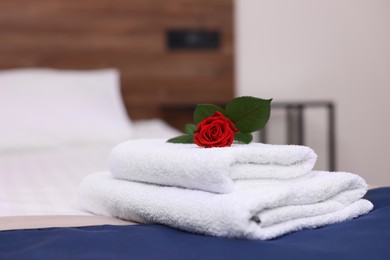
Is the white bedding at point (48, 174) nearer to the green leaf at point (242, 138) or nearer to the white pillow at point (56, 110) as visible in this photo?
the white pillow at point (56, 110)

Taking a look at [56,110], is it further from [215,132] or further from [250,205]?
[250,205]

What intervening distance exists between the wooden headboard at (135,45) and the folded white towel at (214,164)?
5.95 ft

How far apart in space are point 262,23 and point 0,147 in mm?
1426

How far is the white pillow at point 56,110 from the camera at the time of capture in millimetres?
2201

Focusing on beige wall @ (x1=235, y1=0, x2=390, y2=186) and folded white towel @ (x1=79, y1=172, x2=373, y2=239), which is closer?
folded white towel @ (x1=79, y1=172, x2=373, y2=239)

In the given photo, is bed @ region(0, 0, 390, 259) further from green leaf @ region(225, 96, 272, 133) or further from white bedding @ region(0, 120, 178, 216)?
green leaf @ region(225, 96, 272, 133)

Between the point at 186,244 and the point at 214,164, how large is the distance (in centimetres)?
11

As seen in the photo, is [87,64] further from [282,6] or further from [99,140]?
[282,6]

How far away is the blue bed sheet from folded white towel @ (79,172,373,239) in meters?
0.02

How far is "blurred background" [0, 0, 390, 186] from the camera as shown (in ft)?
8.86

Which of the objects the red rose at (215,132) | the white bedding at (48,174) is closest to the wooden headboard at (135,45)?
the white bedding at (48,174)

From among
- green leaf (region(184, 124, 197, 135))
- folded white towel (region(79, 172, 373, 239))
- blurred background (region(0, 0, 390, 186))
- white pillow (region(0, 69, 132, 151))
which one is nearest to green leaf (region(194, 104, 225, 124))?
green leaf (region(184, 124, 197, 135))

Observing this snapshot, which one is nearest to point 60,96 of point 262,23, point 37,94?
point 37,94

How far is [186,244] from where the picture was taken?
0.77 m
